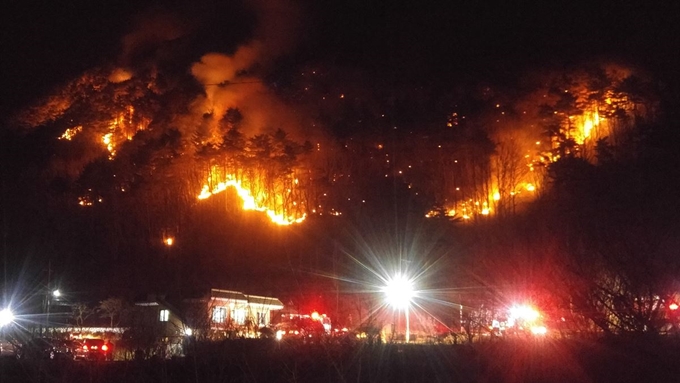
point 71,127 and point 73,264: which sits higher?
point 71,127

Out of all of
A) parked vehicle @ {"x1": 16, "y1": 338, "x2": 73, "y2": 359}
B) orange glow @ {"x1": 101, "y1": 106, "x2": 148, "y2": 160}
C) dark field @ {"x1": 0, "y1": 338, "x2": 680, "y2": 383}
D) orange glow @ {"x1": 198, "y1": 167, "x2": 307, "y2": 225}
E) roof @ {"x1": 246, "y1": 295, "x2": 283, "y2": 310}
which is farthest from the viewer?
orange glow @ {"x1": 101, "y1": 106, "x2": 148, "y2": 160}

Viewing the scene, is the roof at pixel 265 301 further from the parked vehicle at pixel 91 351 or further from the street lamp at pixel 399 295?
the parked vehicle at pixel 91 351

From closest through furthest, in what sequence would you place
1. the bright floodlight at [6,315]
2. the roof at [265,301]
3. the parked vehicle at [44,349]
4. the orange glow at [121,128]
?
the parked vehicle at [44,349] < the roof at [265,301] < the bright floodlight at [6,315] < the orange glow at [121,128]

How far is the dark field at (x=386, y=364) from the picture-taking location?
38.9 ft

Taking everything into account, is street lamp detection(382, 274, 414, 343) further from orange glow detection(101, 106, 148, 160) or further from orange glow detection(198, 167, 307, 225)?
orange glow detection(101, 106, 148, 160)

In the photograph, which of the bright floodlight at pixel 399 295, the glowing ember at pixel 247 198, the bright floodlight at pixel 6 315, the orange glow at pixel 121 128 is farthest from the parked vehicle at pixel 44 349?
the orange glow at pixel 121 128

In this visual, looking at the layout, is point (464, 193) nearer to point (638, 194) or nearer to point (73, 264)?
point (73, 264)

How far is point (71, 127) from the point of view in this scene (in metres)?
93.0

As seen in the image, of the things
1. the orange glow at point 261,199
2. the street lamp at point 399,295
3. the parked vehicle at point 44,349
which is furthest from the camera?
the orange glow at point 261,199

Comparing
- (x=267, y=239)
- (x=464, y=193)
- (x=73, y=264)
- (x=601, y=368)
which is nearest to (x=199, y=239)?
(x=267, y=239)

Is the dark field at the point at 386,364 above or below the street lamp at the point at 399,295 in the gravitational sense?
below

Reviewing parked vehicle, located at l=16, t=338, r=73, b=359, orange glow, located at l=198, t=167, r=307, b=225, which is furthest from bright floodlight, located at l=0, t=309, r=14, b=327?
orange glow, located at l=198, t=167, r=307, b=225

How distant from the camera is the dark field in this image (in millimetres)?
11867

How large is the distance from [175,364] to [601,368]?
8.78 metres
